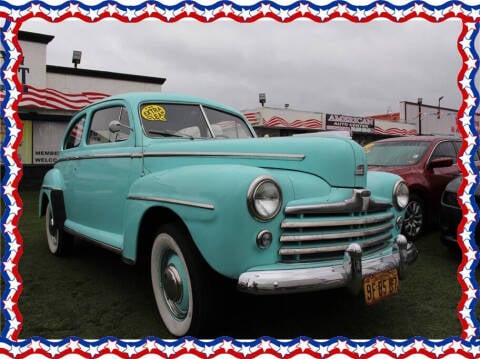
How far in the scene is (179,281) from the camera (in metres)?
2.39

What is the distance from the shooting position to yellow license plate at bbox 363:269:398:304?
7.27ft

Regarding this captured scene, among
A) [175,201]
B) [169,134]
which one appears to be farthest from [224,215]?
[169,134]

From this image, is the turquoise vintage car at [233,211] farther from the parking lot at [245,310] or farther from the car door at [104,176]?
the parking lot at [245,310]

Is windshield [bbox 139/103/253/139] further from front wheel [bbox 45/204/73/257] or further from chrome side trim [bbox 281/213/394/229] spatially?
front wheel [bbox 45/204/73/257]

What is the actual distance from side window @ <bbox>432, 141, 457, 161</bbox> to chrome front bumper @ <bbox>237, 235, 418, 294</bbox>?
3869 millimetres

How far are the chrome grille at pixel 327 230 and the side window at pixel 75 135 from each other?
9.41 ft

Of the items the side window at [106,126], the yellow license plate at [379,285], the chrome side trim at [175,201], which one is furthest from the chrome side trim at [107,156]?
the yellow license plate at [379,285]

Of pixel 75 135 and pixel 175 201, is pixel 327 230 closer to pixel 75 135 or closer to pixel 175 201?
pixel 175 201

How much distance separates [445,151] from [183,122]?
13.8 ft

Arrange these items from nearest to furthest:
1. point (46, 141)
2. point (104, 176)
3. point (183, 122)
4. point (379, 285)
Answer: point (379, 285)
point (183, 122)
point (104, 176)
point (46, 141)

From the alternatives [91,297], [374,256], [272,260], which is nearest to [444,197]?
[374,256]

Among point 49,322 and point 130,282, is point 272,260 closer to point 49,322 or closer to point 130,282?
point 49,322

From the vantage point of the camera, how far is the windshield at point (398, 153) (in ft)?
18.2

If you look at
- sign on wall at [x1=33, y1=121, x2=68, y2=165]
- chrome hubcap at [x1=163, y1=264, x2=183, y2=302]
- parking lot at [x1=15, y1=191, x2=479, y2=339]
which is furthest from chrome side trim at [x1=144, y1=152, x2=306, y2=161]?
sign on wall at [x1=33, y1=121, x2=68, y2=165]
